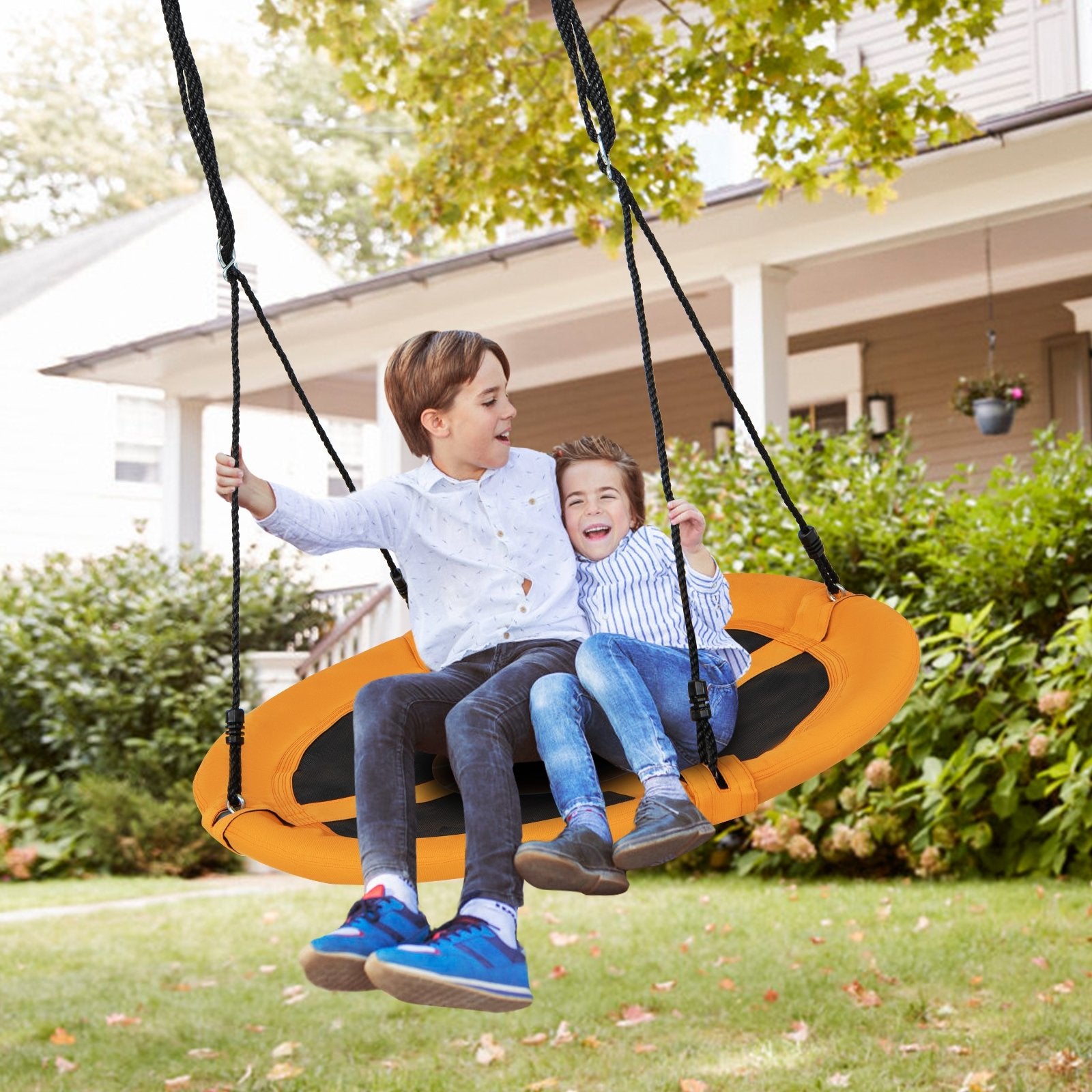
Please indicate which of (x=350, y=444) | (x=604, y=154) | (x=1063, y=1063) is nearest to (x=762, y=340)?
(x=1063, y=1063)

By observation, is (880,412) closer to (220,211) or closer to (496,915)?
(220,211)

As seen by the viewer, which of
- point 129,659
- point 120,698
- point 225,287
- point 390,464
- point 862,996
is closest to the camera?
point 862,996

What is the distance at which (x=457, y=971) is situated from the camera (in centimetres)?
204

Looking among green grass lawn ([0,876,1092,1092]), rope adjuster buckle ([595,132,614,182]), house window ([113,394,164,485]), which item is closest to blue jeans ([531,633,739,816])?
rope adjuster buckle ([595,132,614,182])

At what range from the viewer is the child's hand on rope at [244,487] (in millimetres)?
2533

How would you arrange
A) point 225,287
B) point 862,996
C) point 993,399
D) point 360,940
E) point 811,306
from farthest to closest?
point 225,287
point 811,306
point 993,399
point 862,996
point 360,940

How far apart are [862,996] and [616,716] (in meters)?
2.84

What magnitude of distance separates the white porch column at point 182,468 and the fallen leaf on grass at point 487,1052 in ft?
30.1

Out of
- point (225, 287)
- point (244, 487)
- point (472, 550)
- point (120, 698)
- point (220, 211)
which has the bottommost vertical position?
point (120, 698)

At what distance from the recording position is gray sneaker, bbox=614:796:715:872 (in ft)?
7.24

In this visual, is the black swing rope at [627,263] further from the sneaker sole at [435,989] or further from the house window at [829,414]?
the house window at [829,414]

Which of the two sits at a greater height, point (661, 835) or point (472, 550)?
point (472, 550)

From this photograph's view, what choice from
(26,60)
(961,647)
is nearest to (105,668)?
(961,647)

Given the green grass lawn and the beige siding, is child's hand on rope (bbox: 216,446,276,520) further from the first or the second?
the beige siding
